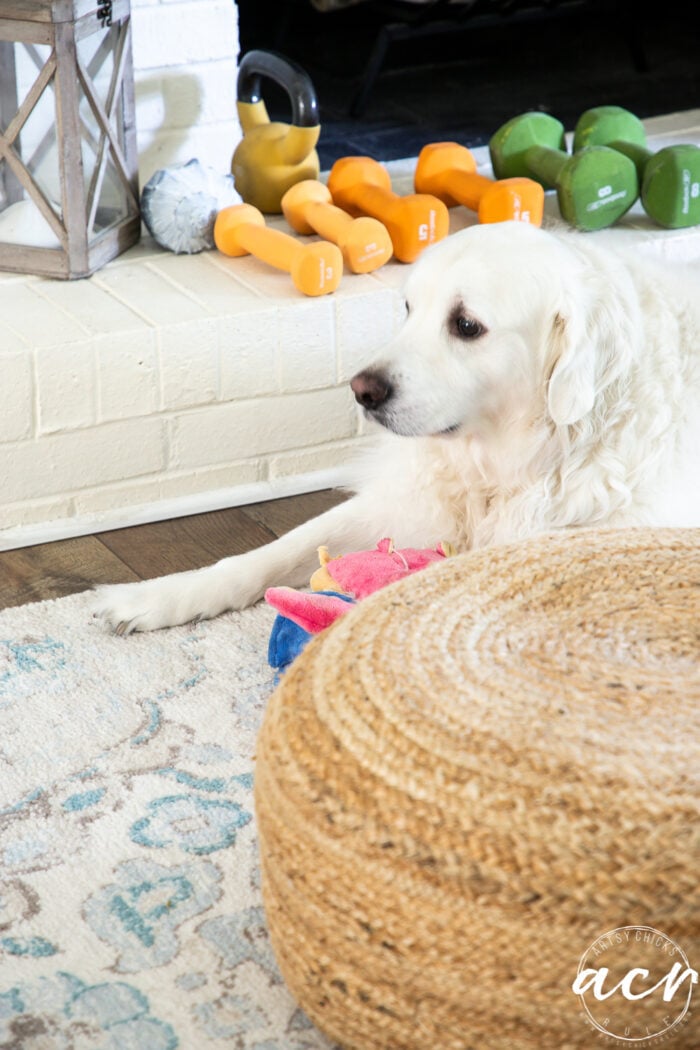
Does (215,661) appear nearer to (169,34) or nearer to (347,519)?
(347,519)

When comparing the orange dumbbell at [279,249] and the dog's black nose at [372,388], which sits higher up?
the orange dumbbell at [279,249]

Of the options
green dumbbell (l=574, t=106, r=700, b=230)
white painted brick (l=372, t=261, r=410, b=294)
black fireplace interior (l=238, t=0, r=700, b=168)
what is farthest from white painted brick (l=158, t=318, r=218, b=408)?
black fireplace interior (l=238, t=0, r=700, b=168)

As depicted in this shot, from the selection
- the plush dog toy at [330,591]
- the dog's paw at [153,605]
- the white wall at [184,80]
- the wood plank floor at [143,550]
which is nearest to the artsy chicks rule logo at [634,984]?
the plush dog toy at [330,591]

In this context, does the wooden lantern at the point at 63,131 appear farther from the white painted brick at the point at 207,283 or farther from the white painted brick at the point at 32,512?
the white painted brick at the point at 32,512

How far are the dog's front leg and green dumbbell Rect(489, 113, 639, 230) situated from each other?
906mm

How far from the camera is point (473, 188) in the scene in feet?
8.36

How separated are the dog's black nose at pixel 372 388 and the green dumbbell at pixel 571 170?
1022mm

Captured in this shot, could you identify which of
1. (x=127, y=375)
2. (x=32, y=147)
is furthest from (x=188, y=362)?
(x=32, y=147)

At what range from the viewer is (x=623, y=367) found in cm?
170

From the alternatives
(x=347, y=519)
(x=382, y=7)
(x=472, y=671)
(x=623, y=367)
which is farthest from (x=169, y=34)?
(x=472, y=671)

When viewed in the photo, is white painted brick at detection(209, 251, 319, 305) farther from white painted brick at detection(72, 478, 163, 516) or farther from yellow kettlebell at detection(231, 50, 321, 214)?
white painted brick at detection(72, 478, 163, 516)

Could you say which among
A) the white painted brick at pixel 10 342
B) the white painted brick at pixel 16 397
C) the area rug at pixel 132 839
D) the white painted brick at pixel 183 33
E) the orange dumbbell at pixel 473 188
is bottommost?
the area rug at pixel 132 839

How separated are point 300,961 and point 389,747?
0.22m

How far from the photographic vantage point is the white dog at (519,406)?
164 centimetres
